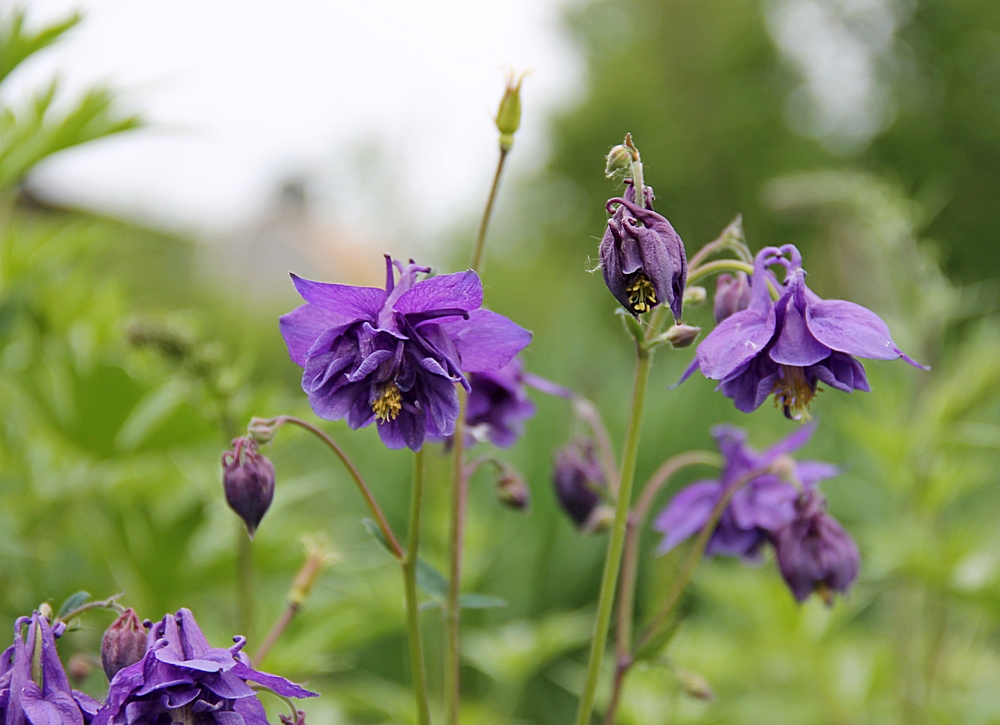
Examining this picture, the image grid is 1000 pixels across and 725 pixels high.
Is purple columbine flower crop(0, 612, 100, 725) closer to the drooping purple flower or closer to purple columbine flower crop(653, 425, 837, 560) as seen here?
the drooping purple flower

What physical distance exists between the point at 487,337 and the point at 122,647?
1.33 feet

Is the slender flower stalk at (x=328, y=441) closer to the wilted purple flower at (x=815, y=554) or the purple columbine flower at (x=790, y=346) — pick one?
the purple columbine flower at (x=790, y=346)

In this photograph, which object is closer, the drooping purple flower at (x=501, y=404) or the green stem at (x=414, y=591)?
the green stem at (x=414, y=591)

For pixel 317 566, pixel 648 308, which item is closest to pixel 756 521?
pixel 648 308

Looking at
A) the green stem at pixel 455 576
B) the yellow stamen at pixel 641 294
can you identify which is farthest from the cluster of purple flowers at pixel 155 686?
the yellow stamen at pixel 641 294

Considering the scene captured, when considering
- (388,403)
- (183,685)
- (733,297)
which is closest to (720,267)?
(733,297)

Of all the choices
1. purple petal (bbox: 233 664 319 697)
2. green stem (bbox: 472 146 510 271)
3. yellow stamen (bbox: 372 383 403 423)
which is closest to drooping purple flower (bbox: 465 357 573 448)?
green stem (bbox: 472 146 510 271)

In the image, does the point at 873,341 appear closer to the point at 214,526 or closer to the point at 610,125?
the point at 214,526

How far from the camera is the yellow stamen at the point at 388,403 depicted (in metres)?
0.79

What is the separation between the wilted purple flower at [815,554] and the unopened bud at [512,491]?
316 millimetres

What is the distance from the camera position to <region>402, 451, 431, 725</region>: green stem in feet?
2.74

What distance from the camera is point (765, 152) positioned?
11.8 m

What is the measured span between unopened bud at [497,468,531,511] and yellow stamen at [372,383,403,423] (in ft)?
1.11

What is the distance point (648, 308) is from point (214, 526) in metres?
1.31
